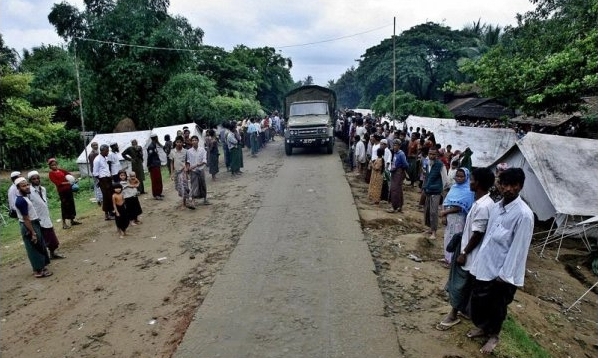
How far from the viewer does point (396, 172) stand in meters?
8.88

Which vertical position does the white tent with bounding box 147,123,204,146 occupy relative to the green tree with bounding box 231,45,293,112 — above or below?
below

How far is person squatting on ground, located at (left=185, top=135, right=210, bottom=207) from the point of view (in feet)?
31.2

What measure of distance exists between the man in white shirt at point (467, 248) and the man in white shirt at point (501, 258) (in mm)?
81

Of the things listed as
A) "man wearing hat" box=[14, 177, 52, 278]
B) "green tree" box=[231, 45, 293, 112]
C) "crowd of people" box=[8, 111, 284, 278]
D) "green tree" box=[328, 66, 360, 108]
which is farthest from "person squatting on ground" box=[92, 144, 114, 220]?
"green tree" box=[328, 66, 360, 108]

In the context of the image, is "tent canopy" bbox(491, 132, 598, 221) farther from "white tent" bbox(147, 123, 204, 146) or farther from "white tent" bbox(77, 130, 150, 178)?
"white tent" bbox(77, 130, 150, 178)

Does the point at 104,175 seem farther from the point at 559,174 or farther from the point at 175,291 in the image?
the point at 559,174

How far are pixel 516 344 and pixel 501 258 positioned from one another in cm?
110

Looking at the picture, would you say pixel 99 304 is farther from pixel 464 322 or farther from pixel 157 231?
pixel 464 322

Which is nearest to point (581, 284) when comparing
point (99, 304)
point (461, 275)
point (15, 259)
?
point (461, 275)

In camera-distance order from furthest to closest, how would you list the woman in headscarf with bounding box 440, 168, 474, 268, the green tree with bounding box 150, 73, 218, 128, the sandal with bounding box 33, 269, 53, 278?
the green tree with bounding box 150, 73, 218, 128
the sandal with bounding box 33, 269, 53, 278
the woman in headscarf with bounding box 440, 168, 474, 268

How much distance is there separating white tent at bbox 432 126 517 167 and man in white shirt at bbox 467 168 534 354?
447 inches

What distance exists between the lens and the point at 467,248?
396 centimetres

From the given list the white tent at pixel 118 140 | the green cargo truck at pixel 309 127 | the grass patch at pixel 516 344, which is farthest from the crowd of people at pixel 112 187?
the grass patch at pixel 516 344

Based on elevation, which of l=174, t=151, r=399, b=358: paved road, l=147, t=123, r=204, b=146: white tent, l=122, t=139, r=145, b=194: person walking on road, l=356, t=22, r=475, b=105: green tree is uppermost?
l=356, t=22, r=475, b=105: green tree
